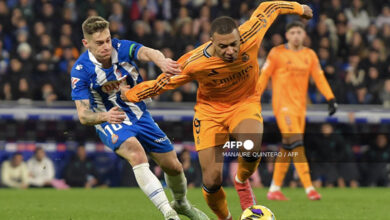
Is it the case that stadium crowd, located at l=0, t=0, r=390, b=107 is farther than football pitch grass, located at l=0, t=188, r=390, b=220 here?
Yes

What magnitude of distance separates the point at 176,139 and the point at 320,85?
433 centimetres

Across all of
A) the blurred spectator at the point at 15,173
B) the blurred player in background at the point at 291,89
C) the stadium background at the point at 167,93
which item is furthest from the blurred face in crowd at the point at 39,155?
the blurred player in background at the point at 291,89

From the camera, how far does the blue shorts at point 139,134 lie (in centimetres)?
814

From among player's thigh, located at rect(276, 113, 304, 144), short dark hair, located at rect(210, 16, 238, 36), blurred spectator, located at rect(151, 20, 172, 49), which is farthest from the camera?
blurred spectator, located at rect(151, 20, 172, 49)

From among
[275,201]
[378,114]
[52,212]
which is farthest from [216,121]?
[378,114]

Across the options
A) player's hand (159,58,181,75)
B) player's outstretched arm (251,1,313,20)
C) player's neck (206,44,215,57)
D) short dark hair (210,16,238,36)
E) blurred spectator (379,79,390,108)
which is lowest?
blurred spectator (379,79,390,108)

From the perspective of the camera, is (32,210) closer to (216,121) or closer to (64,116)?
(216,121)

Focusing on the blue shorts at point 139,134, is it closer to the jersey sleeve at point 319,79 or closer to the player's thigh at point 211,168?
the player's thigh at point 211,168

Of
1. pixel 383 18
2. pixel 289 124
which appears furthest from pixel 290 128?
pixel 383 18

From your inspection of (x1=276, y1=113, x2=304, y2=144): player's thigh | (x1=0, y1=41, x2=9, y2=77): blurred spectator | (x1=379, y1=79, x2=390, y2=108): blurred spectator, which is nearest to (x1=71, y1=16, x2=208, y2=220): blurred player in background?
(x1=276, y1=113, x2=304, y2=144): player's thigh

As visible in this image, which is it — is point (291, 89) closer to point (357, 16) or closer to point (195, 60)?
point (195, 60)

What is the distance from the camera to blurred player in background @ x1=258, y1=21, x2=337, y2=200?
12.6 meters

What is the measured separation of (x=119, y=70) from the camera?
27.3 ft

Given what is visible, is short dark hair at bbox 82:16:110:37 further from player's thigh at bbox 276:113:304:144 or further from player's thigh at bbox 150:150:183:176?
player's thigh at bbox 276:113:304:144
